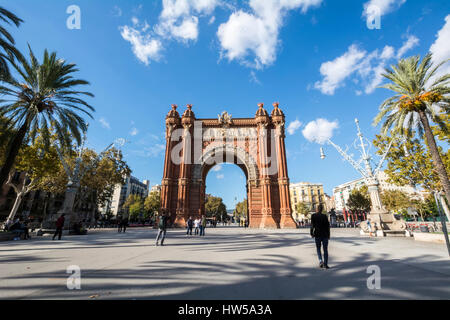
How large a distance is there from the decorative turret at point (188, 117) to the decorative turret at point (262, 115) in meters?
9.94

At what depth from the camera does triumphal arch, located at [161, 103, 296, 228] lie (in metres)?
25.4

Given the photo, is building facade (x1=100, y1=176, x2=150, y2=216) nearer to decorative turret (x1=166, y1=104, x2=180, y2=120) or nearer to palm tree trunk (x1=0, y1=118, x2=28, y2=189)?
decorative turret (x1=166, y1=104, x2=180, y2=120)

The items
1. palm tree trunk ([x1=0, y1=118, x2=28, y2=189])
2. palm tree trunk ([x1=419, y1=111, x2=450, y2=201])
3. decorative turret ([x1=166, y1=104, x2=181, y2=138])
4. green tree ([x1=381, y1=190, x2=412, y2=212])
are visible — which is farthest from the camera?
green tree ([x1=381, y1=190, x2=412, y2=212])

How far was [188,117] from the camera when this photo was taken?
93.9ft

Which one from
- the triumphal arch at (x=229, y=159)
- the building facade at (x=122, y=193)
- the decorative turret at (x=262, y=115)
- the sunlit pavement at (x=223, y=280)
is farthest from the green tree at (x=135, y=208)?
the sunlit pavement at (x=223, y=280)

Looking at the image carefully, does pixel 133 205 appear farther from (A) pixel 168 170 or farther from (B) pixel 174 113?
(B) pixel 174 113

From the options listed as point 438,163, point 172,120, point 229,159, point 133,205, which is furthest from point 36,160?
point 133,205

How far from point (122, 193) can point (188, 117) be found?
66387mm

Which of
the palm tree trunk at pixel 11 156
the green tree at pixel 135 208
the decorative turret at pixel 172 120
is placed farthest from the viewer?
the green tree at pixel 135 208

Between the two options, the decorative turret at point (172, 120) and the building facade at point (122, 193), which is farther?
the building facade at point (122, 193)

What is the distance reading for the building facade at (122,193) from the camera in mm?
74438

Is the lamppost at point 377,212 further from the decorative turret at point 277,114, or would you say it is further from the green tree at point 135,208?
the green tree at point 135,208

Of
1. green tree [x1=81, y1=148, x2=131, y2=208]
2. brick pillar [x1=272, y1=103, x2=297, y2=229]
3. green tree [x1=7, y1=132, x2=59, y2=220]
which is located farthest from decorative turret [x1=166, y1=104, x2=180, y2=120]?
brick pillar [x1=272, y1=103, x2=297, y2=229]
